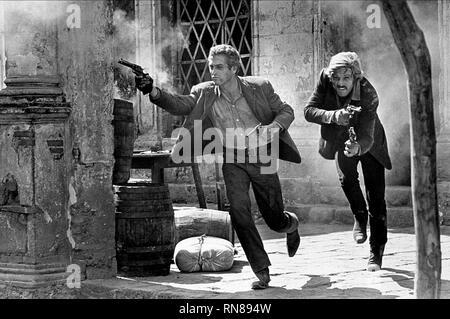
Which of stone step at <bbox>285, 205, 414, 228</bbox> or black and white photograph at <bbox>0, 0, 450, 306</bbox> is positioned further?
stone step at <bbox>285, 205, 414, 228</bbox>

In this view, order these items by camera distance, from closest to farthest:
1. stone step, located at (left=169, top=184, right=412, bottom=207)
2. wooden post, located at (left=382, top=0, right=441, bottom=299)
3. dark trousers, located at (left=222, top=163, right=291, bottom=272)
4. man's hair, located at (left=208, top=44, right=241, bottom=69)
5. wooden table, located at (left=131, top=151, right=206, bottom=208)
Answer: wooden post, located at (left=382, top=0, right=441, bottom=299), dark trousers, located at (left=222, top=163, right=291, bottom=272), man's hair, located at (left=208, top=44, right=241, bottom=69), wooden table, located at (left=131, top=151, right=206, bottom=208), stone step, located at (left=169, top=184, right=412, bottom=207)

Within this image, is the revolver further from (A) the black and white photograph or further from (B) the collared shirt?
(B) the collared shirt

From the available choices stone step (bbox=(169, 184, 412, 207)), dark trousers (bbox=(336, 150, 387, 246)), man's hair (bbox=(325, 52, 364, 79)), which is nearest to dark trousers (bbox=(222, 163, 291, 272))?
dark trousers (bbox=(336, 150, 387, 246))

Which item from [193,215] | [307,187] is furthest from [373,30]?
[193,215]

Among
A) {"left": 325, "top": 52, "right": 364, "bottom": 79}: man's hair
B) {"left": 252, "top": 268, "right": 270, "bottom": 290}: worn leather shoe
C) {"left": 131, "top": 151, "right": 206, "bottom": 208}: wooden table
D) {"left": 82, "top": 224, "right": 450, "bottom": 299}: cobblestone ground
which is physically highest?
{"left": 325, "top": 52, "right": 364, "bottom": 79}: man's hair

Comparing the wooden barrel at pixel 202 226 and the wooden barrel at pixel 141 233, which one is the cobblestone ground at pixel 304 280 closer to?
the wooden barrel at pixel 141 233

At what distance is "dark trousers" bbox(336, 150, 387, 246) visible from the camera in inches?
324

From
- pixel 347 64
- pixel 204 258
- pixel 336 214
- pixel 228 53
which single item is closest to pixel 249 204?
pixel 204 258

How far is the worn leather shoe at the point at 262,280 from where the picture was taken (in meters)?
7.40

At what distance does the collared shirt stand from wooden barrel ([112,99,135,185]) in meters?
0.96

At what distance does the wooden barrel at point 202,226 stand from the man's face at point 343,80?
80.3 inches

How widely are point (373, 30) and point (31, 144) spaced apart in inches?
248
